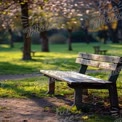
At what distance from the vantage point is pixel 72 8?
2206 centimetres

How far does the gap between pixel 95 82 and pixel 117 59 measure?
2.23 feet

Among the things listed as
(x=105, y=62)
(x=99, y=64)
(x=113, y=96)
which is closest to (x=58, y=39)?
(x=99, y=64)

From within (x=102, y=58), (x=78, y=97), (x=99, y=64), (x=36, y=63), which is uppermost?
(x=102, y=58)

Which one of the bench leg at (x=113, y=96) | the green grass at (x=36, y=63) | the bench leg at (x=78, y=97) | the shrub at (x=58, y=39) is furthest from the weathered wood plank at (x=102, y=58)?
the shrub at (x=58, y=39)

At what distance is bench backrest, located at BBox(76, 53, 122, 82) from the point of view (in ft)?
27.2

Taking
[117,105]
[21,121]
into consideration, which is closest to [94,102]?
Answer: [117,105]

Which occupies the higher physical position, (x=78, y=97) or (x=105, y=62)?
(x=105, y=62)

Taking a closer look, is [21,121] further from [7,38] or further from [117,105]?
[7,38]

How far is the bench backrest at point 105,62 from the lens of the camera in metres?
8.30

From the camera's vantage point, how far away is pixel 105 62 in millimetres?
8945

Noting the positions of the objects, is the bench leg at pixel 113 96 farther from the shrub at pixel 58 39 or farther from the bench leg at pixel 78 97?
the shrub at pixel 58 39

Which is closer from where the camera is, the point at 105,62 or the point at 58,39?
the point at 105,62

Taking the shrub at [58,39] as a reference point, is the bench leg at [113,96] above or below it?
above

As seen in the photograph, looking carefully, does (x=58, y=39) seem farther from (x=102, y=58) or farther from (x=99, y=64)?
(x=102, y=58)
